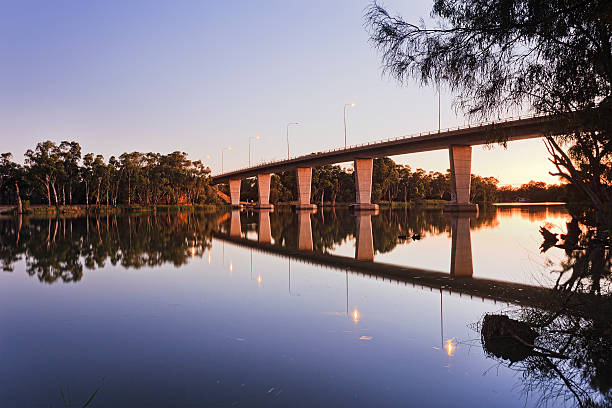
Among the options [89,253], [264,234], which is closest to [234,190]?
[264,234]

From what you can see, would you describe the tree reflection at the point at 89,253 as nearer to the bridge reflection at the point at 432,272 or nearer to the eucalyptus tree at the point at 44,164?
the bridge reflection at the point at 432,272

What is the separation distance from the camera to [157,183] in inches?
4001

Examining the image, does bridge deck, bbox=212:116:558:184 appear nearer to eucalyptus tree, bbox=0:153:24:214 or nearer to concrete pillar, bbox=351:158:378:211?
concrete pillar, bbox=351:158:378:211

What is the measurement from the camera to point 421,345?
7250 millimetres

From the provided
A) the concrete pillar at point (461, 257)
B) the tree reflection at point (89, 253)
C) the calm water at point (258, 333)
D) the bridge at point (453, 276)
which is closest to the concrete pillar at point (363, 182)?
the concrete pillar at point (461, 257)

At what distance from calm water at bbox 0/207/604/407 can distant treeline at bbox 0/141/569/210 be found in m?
60.8

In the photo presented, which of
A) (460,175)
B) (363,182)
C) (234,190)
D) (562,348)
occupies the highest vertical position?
(460,175)

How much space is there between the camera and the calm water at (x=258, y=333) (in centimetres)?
556

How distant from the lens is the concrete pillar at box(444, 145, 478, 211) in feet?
199

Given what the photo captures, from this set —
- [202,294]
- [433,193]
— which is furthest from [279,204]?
[202,294]

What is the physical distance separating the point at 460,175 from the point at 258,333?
57997 millimetres

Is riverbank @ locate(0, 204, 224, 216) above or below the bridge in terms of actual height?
above

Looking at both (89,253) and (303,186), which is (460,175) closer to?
(303,186)

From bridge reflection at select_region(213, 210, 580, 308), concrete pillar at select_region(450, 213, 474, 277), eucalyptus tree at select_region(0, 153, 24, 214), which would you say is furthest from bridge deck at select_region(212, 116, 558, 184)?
eucalyptus tree at select_region(0, 153, 24, 214)
